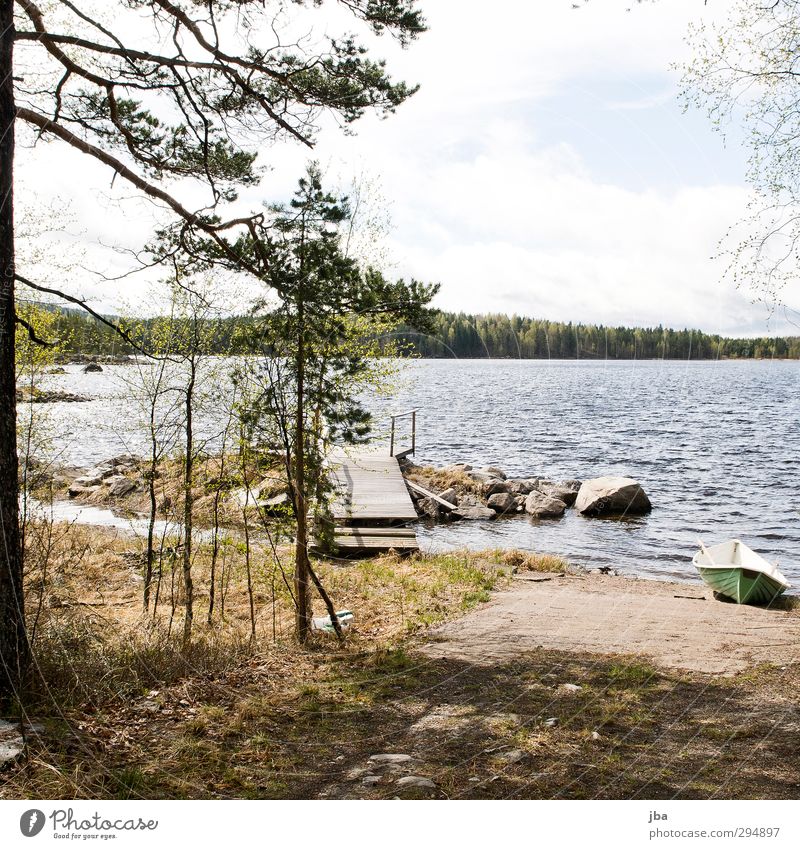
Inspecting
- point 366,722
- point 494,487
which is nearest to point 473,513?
point 494,487

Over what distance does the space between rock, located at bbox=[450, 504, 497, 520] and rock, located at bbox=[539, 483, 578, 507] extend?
2.88m

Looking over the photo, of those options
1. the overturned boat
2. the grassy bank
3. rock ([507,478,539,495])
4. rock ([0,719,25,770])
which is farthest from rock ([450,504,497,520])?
rock ([0,719,25,770])

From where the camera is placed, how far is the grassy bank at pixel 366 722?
2678mm

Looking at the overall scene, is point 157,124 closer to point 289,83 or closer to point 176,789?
point 289,83

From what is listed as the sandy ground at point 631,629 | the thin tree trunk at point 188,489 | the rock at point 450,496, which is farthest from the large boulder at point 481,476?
the thin tree trunk at point 188,489

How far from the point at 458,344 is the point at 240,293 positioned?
1.75 meters

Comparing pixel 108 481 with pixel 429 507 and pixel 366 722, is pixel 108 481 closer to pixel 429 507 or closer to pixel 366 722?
pixel 366 722

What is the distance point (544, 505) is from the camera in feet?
33.7

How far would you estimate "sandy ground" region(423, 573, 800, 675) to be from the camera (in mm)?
4250

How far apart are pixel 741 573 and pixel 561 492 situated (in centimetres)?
395

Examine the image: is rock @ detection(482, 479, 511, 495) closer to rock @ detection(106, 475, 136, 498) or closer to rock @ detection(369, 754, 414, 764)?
rock @ detection(106, 475, 136, 498)

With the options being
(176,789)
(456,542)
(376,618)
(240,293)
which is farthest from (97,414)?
(456,542)

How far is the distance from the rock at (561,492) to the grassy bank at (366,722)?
5.61 metres

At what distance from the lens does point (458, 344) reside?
5.20 m
